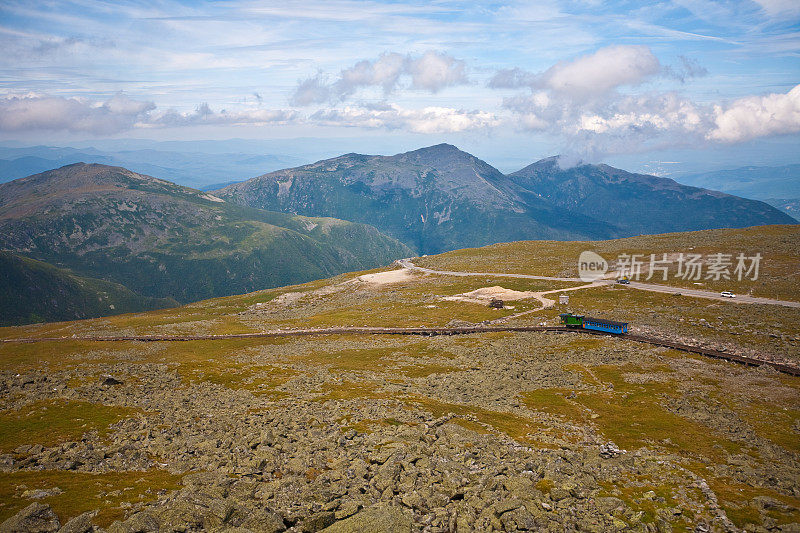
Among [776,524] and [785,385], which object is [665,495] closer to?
[776,524]

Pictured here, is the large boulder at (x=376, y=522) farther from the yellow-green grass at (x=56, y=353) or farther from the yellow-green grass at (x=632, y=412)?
the yellow-green grass at (x=56, y=353)

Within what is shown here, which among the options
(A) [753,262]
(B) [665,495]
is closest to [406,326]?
(B) [665,495]

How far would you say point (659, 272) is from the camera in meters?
142

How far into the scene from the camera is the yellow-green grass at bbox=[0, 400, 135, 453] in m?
39.6

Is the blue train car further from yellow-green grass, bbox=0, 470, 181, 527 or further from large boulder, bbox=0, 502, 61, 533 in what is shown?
large boulder, bbox=0, 502, 61, 533

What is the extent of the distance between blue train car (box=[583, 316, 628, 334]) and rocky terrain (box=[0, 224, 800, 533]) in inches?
213

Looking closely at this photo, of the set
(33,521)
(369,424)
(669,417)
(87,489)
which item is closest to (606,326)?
(669,417)

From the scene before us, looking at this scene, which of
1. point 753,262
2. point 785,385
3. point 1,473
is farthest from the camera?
point 753,262

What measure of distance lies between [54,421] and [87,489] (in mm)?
21787

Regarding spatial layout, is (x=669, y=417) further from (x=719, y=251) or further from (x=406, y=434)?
(x=719, y=251)

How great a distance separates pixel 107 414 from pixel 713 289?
467ft

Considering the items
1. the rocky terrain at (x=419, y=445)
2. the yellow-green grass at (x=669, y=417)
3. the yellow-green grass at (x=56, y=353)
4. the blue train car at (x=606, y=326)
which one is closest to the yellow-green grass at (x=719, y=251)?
the blue train car at (x=606, y=326)

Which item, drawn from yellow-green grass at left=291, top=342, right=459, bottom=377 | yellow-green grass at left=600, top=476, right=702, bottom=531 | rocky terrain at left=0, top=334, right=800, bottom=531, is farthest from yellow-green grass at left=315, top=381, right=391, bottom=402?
yellow-green grass at left=600, top=476, right=702, bottom=531

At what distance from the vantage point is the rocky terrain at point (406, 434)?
2831 centimetres
